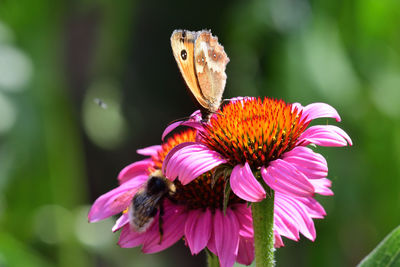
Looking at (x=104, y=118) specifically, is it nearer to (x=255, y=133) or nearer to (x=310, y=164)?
(x=255, y=133)

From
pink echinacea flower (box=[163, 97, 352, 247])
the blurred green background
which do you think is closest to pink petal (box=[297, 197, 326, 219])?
pink echinacea flower (box=[163, 97, 352, 247])

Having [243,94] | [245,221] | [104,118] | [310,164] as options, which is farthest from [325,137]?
[104,118]

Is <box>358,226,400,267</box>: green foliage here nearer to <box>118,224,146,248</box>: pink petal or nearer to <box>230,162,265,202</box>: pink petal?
<box>230,162,265,202</box>: pink petal

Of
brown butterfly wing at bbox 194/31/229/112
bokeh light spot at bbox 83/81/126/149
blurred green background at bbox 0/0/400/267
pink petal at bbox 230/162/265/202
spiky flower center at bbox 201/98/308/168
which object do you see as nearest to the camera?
pink petal at bbox 230/162/265/202

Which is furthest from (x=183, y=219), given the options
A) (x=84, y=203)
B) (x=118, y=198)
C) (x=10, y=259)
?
(x=84, y=203)

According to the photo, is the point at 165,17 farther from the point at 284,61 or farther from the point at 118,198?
the point at 118,198

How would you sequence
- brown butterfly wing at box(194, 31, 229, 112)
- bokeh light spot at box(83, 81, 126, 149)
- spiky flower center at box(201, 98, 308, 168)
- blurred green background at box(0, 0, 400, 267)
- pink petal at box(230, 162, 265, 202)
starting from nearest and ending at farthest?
pink petal at box(230, 162, 265, 202), spiky flower center at box(201, 98, 308, 168), brown butterfly wing at box(194, 31, 229, 112), blurred green background at box(0, 0, 400, 267), bokeh light spot at box(83, 81, 126, 149)
